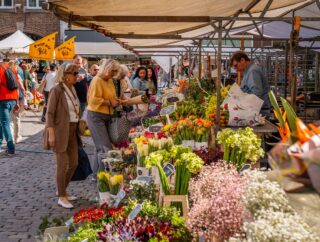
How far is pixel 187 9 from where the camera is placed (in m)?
5.79

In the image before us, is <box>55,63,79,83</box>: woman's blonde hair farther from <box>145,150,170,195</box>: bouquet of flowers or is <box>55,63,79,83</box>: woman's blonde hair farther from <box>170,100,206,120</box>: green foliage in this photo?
<box>145,150,170,195</box>: bouquet of flowers

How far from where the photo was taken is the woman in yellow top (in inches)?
301

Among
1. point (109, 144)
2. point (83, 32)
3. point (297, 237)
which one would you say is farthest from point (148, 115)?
point (83, 32)

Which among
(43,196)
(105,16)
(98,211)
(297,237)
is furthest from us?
(43,196)

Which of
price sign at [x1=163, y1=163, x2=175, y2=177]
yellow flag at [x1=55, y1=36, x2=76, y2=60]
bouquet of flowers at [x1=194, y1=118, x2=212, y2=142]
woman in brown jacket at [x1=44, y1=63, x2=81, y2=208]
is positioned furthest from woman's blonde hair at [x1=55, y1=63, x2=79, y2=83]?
yellow flag at [x1=55, y1=36, x2=76, y2=60]

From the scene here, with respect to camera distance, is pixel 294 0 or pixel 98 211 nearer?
pixel 98 211

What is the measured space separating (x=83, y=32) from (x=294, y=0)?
13.7 metres

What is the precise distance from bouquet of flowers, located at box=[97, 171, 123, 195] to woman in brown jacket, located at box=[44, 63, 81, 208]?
1.22 meters

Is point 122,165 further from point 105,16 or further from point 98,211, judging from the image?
point 98,211

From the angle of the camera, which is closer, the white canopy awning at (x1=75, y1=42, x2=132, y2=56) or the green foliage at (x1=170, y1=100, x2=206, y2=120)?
the green foliage at (x1=170, y1=100, x2=206, y2=120)

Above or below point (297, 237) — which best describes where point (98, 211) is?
below

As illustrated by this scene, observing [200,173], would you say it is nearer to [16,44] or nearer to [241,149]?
[241,149]

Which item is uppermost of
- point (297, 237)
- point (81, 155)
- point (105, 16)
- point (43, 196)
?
point (105, 16)

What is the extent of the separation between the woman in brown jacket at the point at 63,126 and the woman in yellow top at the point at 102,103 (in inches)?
32.7
